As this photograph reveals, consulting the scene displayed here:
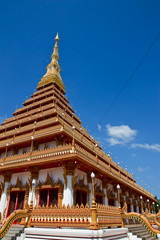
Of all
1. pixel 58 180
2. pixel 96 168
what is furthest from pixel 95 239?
pixel 96 168

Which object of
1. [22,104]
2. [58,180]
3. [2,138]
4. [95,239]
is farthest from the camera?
[22,104]

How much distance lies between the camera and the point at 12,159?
1756cm

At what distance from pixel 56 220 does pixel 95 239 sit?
290 cm

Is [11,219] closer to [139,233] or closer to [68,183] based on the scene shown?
[68,183]

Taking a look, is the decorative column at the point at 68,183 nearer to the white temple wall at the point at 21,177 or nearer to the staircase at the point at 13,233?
the staircase at the point at 13,233

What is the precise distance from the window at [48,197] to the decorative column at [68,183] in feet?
4.07

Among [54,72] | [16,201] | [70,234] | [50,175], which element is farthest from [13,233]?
[54,72]

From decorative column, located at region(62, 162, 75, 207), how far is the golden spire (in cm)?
1942

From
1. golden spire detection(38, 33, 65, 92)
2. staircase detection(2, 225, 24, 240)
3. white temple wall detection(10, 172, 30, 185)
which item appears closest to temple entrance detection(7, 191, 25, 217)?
white temple wall detection(10, 172, 30, 185)

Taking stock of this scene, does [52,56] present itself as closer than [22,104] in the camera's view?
No

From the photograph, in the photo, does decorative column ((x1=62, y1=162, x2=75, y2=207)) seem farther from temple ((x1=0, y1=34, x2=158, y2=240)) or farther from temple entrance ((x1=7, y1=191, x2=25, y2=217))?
temple entrance ((x1=7, y1=191, x2=25, y2=217))

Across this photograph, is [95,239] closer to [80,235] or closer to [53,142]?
[80,235]

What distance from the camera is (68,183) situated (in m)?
14.0

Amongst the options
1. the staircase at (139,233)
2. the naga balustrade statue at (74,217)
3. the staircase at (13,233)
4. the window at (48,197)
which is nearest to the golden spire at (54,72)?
the window at (48,197)
